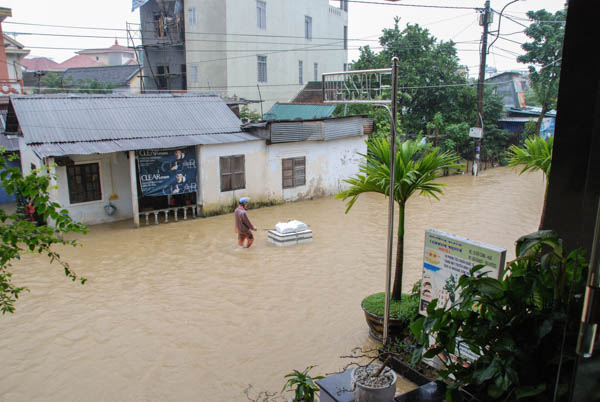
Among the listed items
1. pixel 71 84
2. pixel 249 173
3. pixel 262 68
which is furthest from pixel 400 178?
pixel 71 84

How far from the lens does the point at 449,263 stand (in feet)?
19.2

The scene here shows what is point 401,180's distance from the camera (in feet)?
21.8

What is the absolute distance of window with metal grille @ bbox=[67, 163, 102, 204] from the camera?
571 inches

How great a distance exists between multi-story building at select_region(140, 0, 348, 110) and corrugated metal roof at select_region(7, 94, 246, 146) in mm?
8964

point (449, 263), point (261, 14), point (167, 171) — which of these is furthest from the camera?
point (261, 14)

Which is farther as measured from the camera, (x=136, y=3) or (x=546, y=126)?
(x=136, y=3)

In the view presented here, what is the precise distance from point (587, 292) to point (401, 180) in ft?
15.6

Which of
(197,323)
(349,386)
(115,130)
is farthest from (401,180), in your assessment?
(115,130)

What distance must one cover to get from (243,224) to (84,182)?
606cm

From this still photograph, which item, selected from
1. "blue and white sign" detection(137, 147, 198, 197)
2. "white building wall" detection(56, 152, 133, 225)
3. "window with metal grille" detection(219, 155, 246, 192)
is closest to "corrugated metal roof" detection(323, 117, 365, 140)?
"window with metal grille" detection(219, 155, 246, 192)

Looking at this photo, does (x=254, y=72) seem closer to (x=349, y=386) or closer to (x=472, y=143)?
(x=472, y=143)

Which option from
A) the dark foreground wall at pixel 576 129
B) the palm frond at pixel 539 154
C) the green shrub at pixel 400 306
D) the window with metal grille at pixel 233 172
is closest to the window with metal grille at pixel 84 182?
the window with metal grille at pixel 233 172

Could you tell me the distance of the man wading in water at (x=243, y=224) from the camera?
39.7ft

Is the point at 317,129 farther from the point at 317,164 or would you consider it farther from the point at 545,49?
the point at 545,49
